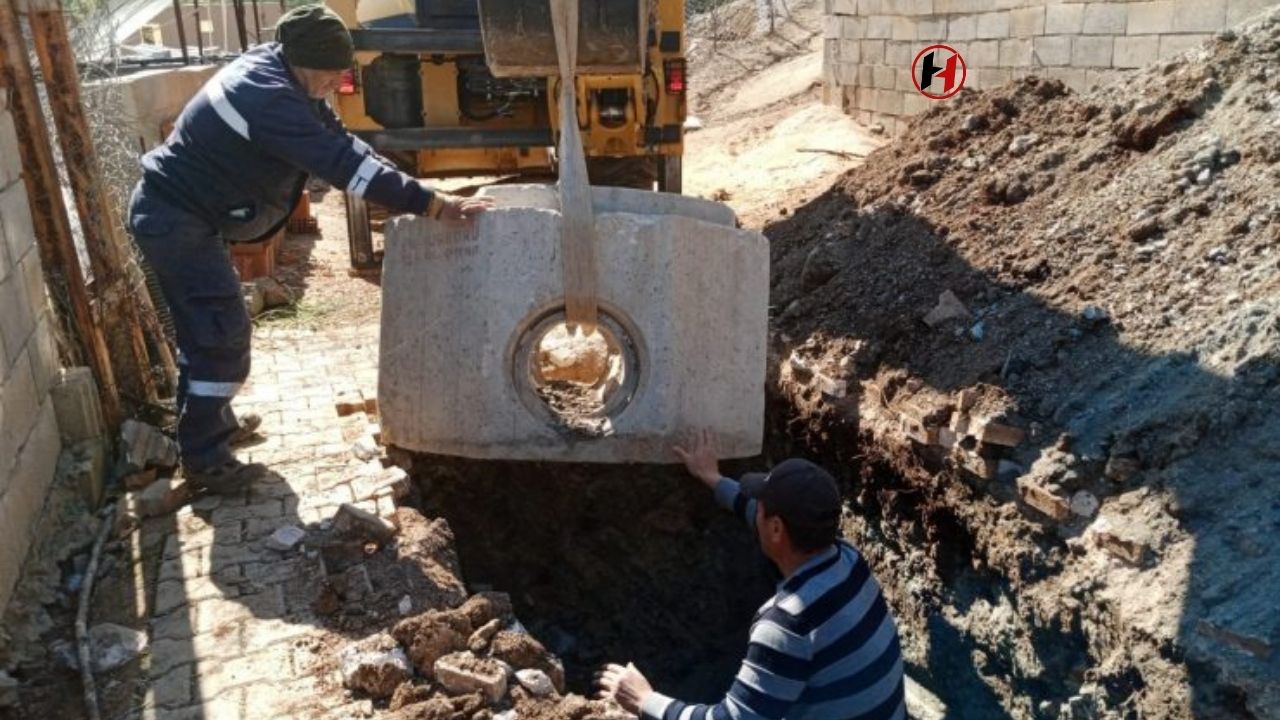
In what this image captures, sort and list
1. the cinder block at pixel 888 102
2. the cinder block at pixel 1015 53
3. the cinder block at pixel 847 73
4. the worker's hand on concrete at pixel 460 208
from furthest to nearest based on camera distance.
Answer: the cinder block at pixel 847 73
the cinder block at pixel 888 102
the cinder block at pixel 1015 53
the worker's hand on concrete at pixel 460 208

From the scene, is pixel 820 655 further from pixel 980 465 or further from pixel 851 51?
pixel 851 51

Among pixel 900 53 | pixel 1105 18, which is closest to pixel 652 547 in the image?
pixel 1105 18

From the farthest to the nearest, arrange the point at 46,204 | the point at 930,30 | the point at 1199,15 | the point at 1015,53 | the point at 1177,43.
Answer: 1. the point at 930,30
2. the point at 1015,53
3. the point at 1177,43
4. the point at 1199,15
5. the point at 46,204

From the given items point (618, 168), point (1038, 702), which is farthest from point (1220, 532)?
point (618, 168)

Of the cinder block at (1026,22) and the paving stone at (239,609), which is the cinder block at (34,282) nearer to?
→ the paving stone at (239,609)

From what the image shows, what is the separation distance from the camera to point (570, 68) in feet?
13.6

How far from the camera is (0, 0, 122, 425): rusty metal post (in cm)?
385

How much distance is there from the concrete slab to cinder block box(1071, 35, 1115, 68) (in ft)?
11.4

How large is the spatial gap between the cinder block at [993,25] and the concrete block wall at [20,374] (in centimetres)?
605

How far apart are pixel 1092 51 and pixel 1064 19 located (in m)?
0.35

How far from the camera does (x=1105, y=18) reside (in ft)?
20.4

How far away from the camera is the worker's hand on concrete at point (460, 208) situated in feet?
12.3

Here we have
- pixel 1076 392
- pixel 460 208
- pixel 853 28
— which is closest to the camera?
pixel 460 208

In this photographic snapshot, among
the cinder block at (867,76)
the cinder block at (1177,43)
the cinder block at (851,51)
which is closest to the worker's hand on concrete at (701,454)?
the cinder block at (1177,43)
